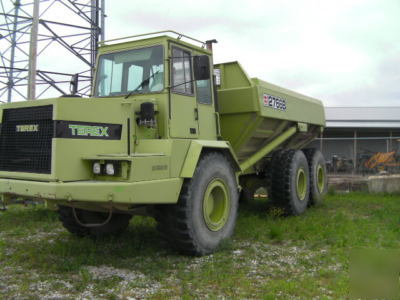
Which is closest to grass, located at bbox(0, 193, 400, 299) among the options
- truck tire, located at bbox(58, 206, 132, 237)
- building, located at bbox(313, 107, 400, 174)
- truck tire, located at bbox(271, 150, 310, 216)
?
truck tire, located at bbox(58, 206, 132, 237)

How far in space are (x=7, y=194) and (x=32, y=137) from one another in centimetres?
77

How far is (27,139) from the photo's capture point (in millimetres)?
4855

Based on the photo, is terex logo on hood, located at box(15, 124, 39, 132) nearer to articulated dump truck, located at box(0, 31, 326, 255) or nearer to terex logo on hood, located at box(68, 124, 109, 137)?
articulated dump truck, located at box(0, 31, 326, 255)

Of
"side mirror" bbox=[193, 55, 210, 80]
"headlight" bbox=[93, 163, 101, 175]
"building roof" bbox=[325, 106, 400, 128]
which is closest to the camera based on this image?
"headlight" bbox=[93, 163, 101, 175]

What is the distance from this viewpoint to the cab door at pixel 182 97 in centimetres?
556

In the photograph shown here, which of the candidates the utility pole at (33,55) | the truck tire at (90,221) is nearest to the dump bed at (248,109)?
the truck tire at (90,221)

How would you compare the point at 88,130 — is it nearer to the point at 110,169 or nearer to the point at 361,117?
the point at 110,169

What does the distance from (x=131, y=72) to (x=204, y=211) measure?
2.15 m

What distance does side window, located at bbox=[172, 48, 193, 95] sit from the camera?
5.66m

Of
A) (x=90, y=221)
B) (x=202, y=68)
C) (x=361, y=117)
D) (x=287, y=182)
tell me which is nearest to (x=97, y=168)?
(x=202, y=68)

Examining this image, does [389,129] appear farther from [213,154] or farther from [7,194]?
[7,194]

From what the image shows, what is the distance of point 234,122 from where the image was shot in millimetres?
7168

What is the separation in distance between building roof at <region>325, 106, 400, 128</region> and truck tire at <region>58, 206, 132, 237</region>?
16510 mm

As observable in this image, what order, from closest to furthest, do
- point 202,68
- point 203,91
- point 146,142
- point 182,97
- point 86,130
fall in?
point 86,130 < point 146,142 < point 202,68 < point 182,97 < point 203,91
